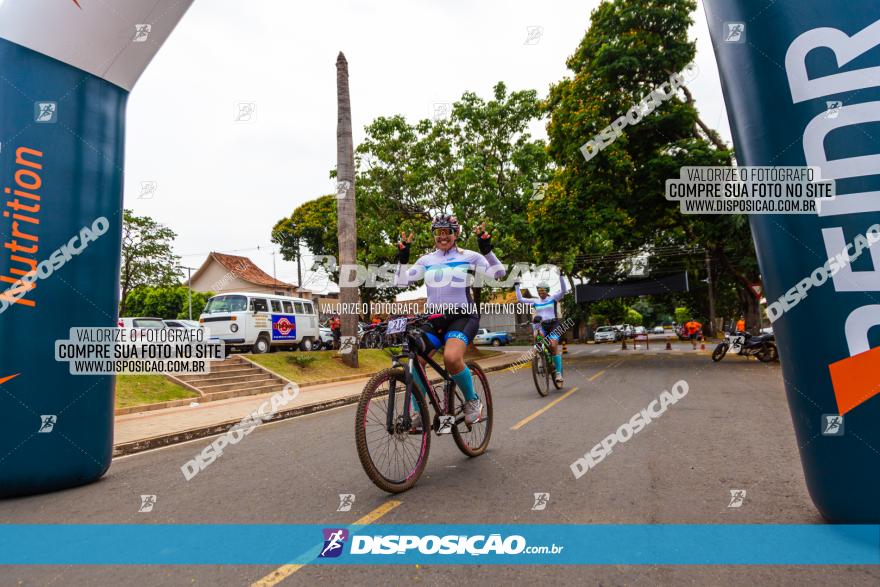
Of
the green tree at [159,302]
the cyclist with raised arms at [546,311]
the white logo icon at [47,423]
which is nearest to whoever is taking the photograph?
the white logo icon at [47,423]

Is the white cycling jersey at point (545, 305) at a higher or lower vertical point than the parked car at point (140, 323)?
lower

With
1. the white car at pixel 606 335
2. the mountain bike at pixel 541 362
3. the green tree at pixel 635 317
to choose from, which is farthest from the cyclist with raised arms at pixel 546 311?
the green tree at pixel 635 317

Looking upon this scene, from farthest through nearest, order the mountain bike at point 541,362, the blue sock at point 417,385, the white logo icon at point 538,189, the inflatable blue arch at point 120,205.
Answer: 1. the white logo icon at point 538,189
2. the mountain bike at point 541,362
3. the blue sock at point 417,385
4. the inflatable blue arch at point 120,205

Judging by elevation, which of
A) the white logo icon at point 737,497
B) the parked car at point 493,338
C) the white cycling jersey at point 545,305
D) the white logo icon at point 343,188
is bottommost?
the white logo icon at point 737,497

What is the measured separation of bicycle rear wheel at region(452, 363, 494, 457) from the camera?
5004 mm

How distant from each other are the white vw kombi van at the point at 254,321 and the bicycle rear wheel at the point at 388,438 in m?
14.7

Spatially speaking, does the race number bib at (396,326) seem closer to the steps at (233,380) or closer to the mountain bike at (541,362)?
the mountain bike at (541,362)

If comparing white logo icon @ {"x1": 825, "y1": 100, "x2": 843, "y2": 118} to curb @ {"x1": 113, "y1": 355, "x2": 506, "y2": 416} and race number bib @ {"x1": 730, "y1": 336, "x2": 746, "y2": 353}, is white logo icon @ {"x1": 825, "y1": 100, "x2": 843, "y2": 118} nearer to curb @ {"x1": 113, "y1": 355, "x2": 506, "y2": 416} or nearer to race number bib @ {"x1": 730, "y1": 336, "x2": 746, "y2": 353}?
curb @ {"x1": 113, "y1": 355, "x2": 506, "y2": 416}

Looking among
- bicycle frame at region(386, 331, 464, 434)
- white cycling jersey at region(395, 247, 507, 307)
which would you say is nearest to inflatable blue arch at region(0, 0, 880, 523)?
white cycling jersey at region(395, 247, 507, 307)

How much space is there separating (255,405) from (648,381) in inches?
349

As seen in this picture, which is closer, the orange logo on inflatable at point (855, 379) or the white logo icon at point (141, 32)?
the orange logo on inflatable at point (855, 379)

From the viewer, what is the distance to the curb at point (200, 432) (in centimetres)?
671

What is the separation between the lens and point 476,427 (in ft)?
18.4

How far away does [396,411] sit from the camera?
412cm
